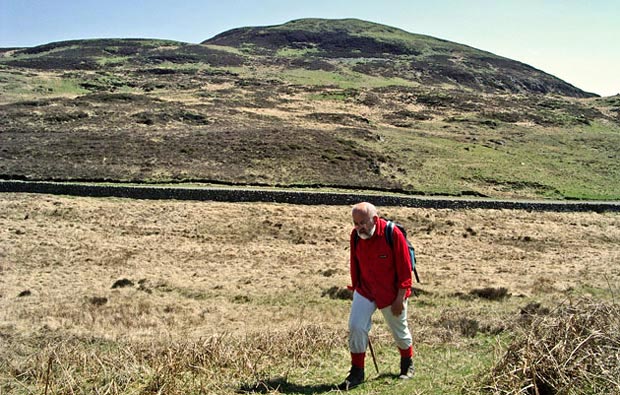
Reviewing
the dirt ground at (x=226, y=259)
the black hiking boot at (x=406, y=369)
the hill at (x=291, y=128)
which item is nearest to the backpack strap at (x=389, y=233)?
the black hiking boot at (x=406, y=369)

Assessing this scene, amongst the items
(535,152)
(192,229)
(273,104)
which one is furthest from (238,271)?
(273,104)

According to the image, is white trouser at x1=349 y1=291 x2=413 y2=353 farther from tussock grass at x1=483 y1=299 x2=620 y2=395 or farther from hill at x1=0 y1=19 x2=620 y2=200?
hill at x1=0 y1=19 x2=620 y2=200

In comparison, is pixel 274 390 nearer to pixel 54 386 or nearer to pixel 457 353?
pixel 54 386

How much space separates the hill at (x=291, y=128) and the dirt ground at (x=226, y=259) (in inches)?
291

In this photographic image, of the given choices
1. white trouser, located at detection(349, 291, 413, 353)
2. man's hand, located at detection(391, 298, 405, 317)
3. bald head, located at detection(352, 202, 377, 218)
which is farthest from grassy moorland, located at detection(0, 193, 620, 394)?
bald head, located at detection(352, 202, 377, 218)

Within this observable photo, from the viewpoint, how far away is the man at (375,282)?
251 inches

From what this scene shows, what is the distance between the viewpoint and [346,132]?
5472 cm

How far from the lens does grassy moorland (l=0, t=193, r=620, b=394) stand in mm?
5895

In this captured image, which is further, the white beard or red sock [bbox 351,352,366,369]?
red sock [bbox 351,352,366,369]

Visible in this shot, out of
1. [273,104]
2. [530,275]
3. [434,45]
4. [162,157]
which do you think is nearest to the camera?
[530,275]

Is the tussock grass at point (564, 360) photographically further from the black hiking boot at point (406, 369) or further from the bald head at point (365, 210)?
the bald head at point (365, 210)

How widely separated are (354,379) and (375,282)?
4.03ft

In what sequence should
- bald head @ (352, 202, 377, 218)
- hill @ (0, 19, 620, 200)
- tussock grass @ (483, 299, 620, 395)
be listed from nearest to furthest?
tussock grass @ (483, 299, 620, 395), bald head @ (352, 202, 377, 218), hill @ (0, 19, 620, 200)

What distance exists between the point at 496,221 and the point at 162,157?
87.0 ft
